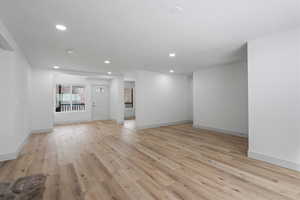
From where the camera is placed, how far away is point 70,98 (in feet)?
26.1

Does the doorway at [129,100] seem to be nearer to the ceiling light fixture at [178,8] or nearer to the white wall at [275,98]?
the white wall at [275,98]

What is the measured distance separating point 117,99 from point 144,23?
6.05 m

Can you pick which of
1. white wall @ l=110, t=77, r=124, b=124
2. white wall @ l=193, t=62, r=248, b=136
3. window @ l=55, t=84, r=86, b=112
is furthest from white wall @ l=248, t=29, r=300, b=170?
window @ l=55, t=84, r=86, b=112

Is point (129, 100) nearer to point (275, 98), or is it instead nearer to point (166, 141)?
point (166, 141)

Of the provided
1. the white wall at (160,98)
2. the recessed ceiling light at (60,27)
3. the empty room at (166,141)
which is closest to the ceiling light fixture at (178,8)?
the empty room at (166,141)

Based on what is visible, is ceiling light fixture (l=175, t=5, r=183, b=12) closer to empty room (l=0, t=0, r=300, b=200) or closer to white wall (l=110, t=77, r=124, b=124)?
empty room (l=0, t=0, r=300, b=200)

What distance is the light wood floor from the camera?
190 centimetres

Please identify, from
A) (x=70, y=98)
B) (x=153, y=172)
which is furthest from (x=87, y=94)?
(x=153, y=172)

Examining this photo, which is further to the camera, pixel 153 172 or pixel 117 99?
pixel 117 99

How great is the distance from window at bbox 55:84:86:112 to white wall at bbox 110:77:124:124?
1.73 meters

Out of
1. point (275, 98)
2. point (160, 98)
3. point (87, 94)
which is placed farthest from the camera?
point (87, 94)

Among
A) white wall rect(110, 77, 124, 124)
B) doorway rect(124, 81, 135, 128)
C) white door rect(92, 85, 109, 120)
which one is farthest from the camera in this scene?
doorway rect(124, 81, 135, 128)

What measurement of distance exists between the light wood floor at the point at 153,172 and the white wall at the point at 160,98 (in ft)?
8.30

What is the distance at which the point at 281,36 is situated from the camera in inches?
105
